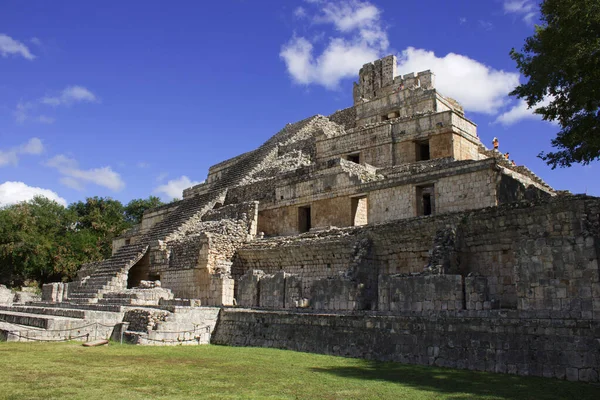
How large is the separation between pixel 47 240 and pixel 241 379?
37.0m

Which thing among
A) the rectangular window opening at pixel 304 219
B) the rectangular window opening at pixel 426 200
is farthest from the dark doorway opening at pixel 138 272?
the rectangular window opening at pixel 426 200

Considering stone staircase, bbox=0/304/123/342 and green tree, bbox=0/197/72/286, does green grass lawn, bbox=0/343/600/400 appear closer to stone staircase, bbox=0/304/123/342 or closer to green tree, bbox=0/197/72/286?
stone staircase, bbox=0/304/123/342

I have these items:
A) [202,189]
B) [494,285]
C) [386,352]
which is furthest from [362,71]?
[386,352]

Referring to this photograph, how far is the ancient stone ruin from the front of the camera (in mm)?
9648

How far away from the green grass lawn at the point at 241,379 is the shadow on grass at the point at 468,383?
0.05 feet

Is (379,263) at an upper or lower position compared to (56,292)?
upper

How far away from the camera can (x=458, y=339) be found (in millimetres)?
10141

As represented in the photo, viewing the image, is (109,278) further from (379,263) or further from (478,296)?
(478,296)

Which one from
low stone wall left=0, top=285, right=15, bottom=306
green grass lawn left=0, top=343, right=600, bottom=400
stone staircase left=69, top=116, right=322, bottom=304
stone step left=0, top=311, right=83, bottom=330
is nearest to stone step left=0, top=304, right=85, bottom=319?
stone step left=0, top=311, right=83, bottom=330

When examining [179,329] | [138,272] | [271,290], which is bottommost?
[179,329]

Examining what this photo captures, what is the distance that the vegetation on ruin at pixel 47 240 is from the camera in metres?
39.4

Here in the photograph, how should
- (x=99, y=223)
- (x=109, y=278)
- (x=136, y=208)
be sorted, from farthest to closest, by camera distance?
1. (x=136, y=208)
2. (x=99, y=223)
3. (x=109, y=278)

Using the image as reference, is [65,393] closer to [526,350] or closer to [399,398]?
[399,398]

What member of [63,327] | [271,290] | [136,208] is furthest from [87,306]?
[136,208]
